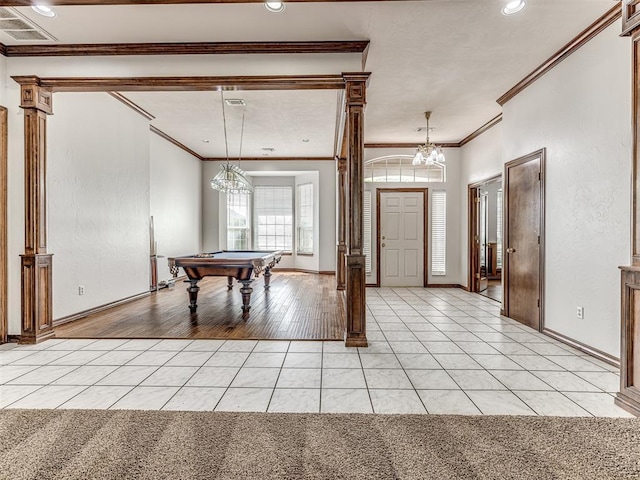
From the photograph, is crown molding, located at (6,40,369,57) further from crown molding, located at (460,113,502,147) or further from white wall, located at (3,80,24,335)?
crown molding, located at (460,113,502,147)

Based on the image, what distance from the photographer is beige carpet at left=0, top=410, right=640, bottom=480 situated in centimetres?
167

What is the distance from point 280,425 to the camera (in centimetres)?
207

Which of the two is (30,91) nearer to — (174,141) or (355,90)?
(355,90)

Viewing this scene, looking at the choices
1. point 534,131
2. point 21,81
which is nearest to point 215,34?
point 21,81

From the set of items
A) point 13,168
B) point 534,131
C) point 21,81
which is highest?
point 21,81

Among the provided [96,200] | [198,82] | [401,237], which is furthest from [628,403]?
[96,200]

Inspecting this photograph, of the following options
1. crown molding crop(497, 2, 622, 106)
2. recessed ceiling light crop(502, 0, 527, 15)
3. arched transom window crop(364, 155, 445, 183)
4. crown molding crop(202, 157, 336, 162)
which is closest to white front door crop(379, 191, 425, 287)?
arched transom window crop(364, 155, 445, 183)

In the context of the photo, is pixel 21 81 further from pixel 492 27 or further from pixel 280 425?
pixel 492 27

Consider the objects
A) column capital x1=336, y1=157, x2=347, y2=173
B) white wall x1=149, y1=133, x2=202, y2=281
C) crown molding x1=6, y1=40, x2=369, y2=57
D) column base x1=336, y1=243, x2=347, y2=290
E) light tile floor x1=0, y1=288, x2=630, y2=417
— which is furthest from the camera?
column capital x1=336, y1=157, x2=347, y2=173

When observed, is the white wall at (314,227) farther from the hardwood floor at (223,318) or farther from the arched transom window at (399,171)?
the hardwood floor at (223,318)

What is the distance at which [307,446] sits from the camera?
1875mm

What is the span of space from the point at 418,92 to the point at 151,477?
4.92 meters

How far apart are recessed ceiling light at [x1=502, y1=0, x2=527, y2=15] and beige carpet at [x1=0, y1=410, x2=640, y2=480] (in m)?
3.19

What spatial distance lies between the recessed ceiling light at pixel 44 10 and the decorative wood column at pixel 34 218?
81 cm
